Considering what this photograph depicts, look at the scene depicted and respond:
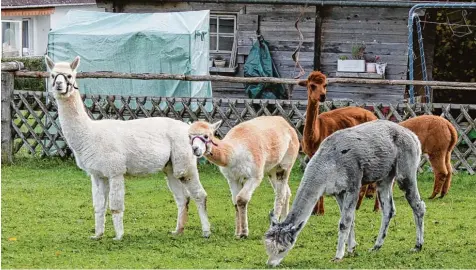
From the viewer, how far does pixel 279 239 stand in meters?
9.36

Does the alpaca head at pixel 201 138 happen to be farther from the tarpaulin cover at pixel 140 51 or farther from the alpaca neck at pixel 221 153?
the tarpaulin cover at pixel 140 51

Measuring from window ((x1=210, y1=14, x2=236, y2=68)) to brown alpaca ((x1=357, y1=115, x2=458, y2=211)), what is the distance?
7487 millimetres

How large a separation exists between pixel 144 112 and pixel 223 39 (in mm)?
5013

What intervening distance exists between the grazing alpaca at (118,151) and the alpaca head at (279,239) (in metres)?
1.88

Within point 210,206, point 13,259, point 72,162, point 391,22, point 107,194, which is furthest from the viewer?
point 391,22

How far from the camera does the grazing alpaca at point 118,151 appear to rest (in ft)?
35.4

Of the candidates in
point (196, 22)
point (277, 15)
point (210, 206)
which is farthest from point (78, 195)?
point (277, 15)

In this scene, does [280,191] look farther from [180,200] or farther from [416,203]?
[416,203]

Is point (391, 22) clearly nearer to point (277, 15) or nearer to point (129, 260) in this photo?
point (277, 15)

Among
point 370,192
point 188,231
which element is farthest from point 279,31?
point 188,231

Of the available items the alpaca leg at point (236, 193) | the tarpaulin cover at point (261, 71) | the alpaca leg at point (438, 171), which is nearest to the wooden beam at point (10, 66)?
the tarpaulin cover at point (261, 71)

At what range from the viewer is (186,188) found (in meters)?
11.4

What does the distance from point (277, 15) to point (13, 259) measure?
11.5 metres

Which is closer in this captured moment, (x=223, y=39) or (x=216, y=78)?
(x=216, y=78)
